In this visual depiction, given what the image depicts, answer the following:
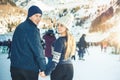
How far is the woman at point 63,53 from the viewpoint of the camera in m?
2.75

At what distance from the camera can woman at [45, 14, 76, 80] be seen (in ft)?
9.03

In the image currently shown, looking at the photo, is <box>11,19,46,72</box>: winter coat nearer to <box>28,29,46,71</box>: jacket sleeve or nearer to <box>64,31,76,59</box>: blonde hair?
<box>28,29,46,71</box>: jacket sleeve

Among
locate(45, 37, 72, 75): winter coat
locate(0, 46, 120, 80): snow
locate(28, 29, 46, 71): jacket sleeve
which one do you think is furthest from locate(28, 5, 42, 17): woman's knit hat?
locate(0, 46, 120, 80): snow

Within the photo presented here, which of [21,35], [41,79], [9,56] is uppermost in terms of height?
[21,35]

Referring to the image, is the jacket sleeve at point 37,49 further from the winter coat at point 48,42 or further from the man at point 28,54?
the winter coat at point 48,42

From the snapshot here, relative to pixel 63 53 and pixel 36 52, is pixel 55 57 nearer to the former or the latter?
pixel 63 53

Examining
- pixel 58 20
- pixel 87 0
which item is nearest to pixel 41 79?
pixel 58 20

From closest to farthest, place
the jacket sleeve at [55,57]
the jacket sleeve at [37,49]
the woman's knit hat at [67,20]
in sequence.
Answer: the jacket sleeve at [37,49], the jacket sleeve at [55,57], the woman's knit hat at [67,20]

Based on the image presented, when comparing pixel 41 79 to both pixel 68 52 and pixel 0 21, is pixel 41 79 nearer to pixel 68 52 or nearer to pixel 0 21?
pixel 68 52

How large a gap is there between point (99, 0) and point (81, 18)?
0.21 meters

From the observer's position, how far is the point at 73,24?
9.45 feet

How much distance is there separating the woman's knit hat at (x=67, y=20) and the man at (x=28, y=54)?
→ 0.24 m

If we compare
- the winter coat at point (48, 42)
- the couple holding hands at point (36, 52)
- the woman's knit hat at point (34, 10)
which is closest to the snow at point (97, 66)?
the couple holding hands at point (36, 52)

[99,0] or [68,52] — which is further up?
[99,0]
